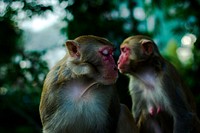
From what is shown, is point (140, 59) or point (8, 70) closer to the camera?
point (140, 59)

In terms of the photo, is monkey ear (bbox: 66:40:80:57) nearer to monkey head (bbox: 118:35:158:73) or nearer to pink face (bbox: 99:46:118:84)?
pink face (bbox: 99:46:118:84)

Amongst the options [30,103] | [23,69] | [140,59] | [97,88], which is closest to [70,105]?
[97,88]

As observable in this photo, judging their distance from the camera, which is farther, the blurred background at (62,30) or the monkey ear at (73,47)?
the blurred background at (62,30)

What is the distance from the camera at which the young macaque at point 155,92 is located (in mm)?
5730

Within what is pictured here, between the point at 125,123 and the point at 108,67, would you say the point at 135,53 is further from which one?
the point at 108,67

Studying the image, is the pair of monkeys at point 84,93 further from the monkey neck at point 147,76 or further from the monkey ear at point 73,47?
the monkey neck at point 147,76

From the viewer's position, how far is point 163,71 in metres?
5.79

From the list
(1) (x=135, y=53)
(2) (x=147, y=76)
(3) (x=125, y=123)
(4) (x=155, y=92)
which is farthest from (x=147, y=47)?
(3) (x=125, y=123)

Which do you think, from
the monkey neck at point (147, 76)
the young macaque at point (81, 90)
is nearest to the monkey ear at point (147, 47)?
the monkey neck at point (147, 76)

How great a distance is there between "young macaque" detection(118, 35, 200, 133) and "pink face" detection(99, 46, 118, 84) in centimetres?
104

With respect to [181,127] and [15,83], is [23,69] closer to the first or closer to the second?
[15,83]

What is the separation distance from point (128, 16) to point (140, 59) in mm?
3007

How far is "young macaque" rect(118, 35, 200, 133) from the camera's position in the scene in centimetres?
573

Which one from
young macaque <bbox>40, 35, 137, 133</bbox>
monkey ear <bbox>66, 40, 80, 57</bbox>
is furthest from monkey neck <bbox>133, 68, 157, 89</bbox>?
monkey ear <bbox>66, 40, 80, 57</bbox>
